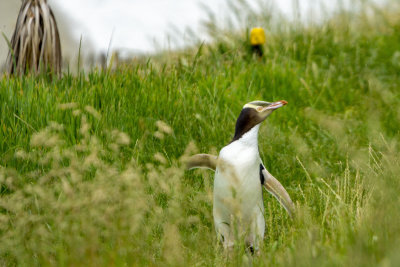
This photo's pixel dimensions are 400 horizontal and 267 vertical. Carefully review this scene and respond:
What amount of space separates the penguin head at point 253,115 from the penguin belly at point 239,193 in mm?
106

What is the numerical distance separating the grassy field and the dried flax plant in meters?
0.58

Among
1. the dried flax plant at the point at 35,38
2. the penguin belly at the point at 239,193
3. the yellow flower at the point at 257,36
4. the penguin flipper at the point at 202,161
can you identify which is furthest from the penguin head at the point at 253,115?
the yellow flower at the point at 257,36

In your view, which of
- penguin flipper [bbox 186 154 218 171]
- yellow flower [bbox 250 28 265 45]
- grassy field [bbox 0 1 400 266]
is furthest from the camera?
yellow flower [bbox 250 28 265 45]

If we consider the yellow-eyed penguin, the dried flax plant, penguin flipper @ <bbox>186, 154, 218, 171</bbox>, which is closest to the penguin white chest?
the yellow-eyed penguin

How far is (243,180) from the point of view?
10.5 feet

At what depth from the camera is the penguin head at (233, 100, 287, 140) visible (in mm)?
3236

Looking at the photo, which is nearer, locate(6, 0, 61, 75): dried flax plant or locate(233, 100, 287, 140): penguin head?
locate(233, 100, 287, 140): penguin head

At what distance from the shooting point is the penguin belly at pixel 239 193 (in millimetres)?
3191

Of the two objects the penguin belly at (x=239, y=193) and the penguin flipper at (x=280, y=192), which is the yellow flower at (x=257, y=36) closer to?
the penguin flipper at (x=280, y=192)

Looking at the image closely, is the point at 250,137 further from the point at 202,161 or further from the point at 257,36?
the point at 257,36

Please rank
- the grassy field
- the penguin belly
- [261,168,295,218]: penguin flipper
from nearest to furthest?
the grassy field → the penguin belly → [261,168,295,218]: penguin flipper

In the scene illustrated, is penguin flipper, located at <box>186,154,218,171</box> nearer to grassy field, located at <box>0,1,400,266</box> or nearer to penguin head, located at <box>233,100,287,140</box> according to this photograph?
grassy field, located at <box>0,1,400,266</box>

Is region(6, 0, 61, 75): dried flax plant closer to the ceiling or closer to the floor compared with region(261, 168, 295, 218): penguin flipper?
closer to the ceiling

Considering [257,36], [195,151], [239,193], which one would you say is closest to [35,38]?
[257,36]
